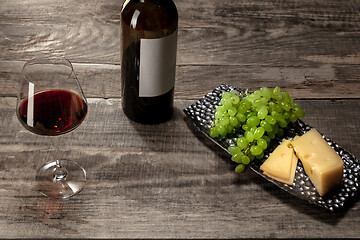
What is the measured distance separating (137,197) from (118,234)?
0.32 ft

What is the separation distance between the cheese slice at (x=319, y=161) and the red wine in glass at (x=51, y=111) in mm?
454

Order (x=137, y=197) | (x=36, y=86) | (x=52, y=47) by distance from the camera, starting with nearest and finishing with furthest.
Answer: (x=36, y=86)
(x=137, y=197)
(x=52, y=47)

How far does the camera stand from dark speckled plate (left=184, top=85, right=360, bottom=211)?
3.46 ft

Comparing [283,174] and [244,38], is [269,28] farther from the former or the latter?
[283,174]

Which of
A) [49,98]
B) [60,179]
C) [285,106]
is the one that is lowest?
[60,179]

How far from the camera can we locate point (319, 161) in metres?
1.07

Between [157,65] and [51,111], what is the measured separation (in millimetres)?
252

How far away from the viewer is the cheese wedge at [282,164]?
109 cm

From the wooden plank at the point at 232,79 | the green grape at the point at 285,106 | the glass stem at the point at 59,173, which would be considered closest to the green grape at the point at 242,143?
the green grape at the point at 285,106

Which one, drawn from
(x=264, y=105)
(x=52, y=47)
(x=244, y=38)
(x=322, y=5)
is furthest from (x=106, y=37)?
(x=322, y=5)

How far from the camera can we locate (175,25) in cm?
112

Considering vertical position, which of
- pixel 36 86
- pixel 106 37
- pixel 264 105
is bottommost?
pixel 106 37

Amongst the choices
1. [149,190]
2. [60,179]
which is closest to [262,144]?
[149,190]

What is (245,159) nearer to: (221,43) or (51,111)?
(51,111)
